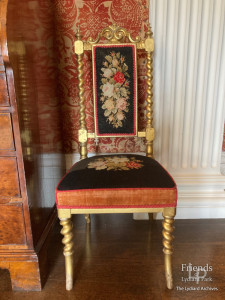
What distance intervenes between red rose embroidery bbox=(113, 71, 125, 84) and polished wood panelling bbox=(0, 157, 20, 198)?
0.77 meters

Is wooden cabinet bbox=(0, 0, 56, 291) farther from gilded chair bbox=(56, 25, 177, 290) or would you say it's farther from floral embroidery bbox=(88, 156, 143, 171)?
floral embroidery bbox=(88, 156, 143, 171)

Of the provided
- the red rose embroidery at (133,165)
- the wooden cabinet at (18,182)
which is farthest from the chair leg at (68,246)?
the red rose embroidery at (133,165)

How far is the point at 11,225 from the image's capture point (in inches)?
48.2

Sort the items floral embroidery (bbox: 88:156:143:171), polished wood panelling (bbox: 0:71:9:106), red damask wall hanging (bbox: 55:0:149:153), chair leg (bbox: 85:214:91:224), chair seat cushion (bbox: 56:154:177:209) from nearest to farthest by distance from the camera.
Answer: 1. polished wood panelling (bbox: 0:71:9:106)
2. chair seat cushion (bbox: 56:154:177:209)
3. floral embroidery (bbox: 88:156:143:171)
4. red damask wall hanging (bbox: 55:0:149:153)
5. chair leg (bbox: 85:214:91:224)

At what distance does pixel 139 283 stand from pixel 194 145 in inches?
38.7

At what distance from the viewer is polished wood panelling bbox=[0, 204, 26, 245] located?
1.21m

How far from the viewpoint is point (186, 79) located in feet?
5.67

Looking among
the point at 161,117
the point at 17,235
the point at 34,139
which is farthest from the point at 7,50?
the point at 161,117

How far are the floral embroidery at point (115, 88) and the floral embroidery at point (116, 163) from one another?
26 centimetres

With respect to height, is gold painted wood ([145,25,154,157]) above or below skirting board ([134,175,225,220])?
above

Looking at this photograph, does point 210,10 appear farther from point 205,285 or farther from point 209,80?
point 205,285

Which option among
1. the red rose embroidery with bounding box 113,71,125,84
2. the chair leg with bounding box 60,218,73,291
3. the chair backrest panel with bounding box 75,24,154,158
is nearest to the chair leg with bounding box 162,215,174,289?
the chair leg with bounding box 60,218,73,291

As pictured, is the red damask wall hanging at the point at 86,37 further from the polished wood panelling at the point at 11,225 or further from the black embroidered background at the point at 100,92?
the polished wood panelling at the point at 11,225

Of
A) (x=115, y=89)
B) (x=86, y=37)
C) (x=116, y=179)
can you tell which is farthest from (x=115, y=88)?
(x=116, y=179)
